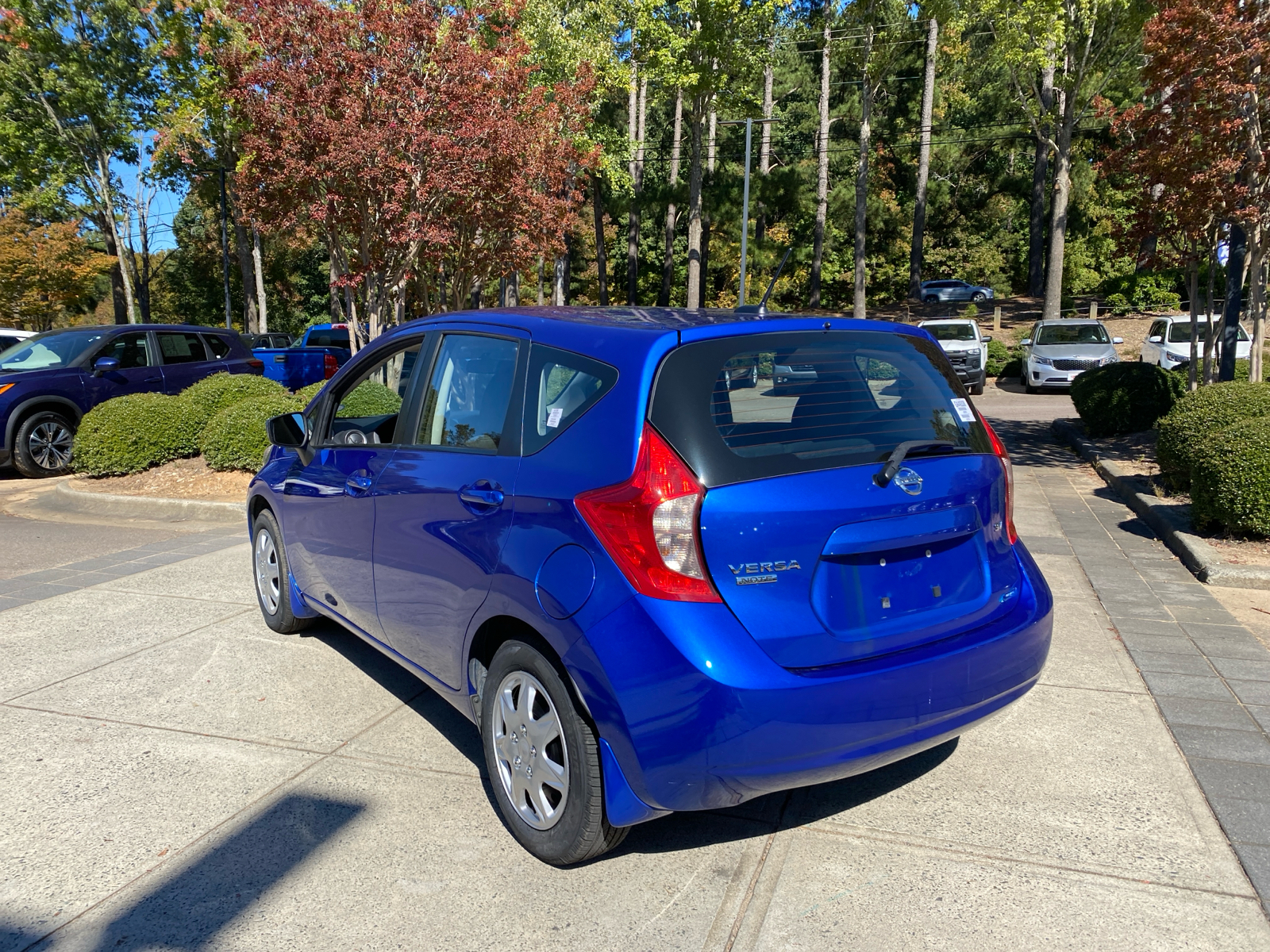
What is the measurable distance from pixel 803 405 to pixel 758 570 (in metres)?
0.65

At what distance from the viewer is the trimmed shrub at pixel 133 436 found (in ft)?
34.1

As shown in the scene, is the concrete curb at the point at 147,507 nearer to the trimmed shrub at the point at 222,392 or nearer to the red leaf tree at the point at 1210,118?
the trimmed shrub at the point at 222,392

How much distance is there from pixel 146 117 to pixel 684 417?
113 feet

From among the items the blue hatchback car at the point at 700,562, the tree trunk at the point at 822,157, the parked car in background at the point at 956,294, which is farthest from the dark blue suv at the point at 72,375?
the parked car in background at the point at 956,294

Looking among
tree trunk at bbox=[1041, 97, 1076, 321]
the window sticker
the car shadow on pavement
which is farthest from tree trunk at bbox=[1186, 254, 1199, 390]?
tree trunk at bbox=[1041, 97, 1076, 321]

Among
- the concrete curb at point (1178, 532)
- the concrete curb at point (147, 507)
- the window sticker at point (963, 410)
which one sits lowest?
the concrete curb at point (147, 507)

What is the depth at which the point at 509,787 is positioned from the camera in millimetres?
3232

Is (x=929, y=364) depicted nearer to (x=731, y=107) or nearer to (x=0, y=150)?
(x=731, y=107)

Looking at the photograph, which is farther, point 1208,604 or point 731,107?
point 731,107

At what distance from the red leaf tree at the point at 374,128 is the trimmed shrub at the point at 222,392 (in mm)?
1978

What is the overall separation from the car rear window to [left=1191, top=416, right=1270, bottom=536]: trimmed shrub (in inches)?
169

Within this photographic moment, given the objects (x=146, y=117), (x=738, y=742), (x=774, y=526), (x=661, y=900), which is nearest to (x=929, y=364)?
(x=774, y=526)

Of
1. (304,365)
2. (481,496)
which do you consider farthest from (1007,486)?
(304,365)

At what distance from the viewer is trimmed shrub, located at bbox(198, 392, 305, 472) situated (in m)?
10.1
